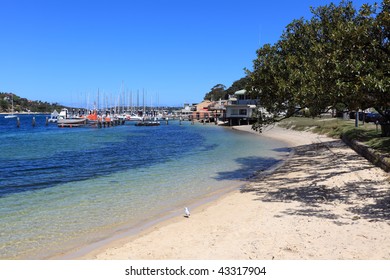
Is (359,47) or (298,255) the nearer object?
(298,255)

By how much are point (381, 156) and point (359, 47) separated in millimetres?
8011

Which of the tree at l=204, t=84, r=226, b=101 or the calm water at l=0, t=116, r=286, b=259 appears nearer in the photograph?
the calm water at l=0, t=116, r=286, b=259

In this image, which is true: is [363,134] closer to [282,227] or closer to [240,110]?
[282,227]

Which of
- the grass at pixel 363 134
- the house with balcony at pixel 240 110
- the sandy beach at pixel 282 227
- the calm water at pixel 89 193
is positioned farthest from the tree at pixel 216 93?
the sandy beach at pixel 282 227

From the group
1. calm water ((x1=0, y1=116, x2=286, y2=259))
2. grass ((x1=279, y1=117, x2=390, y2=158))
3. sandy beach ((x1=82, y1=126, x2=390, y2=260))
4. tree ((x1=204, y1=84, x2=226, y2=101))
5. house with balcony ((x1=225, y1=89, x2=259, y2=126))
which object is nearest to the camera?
sandy beach ((x1=82, y1=126, x2=390, y2=260))

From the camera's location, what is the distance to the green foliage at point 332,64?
10328 millimetres

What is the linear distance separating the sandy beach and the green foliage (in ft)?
11.2

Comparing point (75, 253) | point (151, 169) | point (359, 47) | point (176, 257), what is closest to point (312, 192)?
point (359, 47)

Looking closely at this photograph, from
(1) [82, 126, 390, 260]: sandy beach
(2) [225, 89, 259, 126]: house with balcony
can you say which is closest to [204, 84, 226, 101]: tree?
(2) [225, 89, 259, 126]: house with balcony

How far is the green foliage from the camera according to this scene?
10328 millimetres

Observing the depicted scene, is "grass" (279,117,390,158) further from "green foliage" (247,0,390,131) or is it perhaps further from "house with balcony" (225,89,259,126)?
"house with balcony" (225,89,259,126)

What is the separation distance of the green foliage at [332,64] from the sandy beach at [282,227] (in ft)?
11.2

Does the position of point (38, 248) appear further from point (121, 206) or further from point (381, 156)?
point (381, 156)

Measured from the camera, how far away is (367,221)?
8.89 metres
